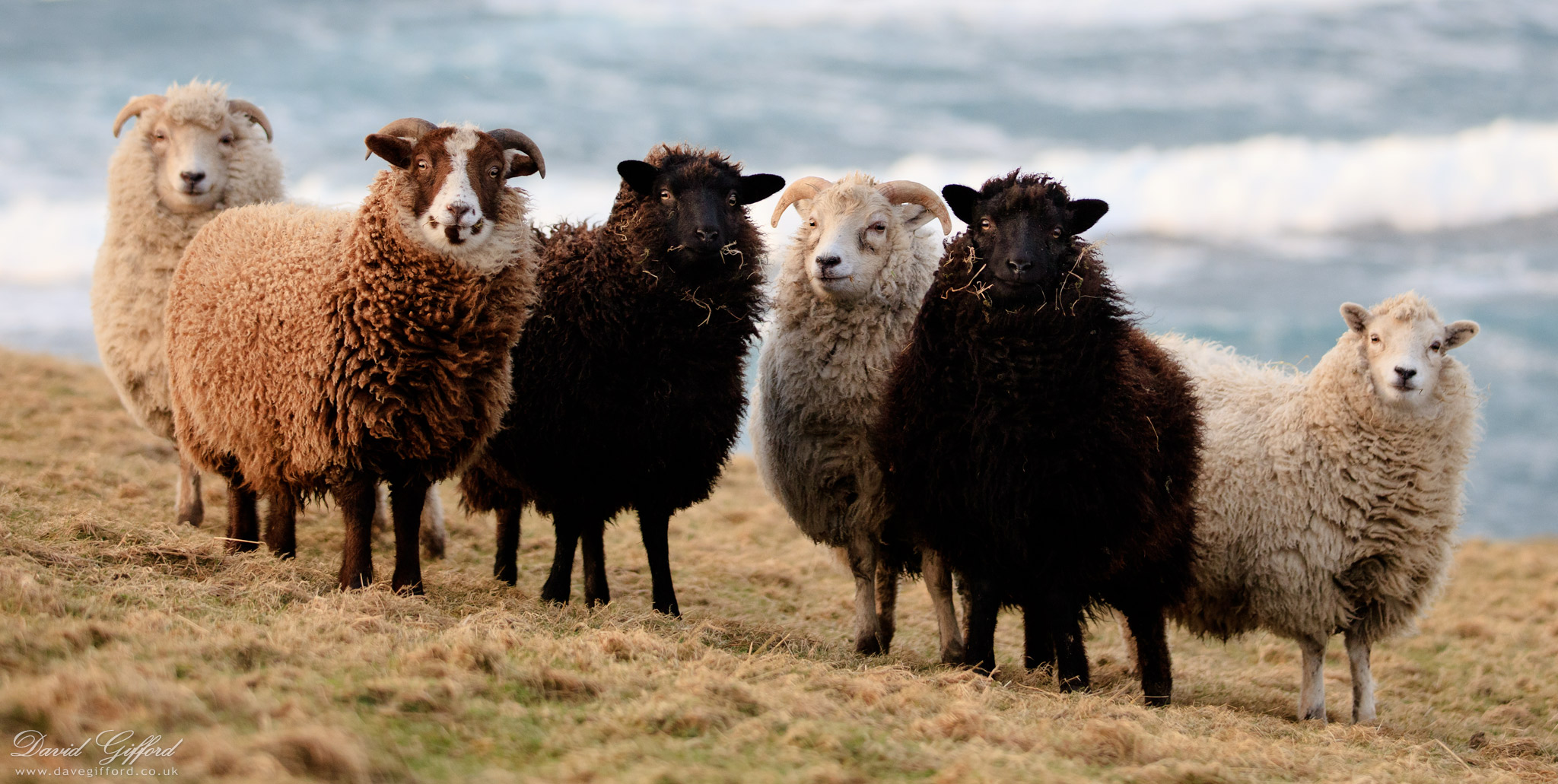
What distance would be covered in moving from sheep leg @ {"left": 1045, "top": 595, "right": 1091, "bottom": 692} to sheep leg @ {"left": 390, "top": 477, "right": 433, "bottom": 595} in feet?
11.9

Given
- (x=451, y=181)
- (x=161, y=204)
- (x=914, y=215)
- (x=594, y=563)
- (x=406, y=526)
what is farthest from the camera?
(x=161, y=204)

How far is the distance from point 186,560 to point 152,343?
2.78 meters

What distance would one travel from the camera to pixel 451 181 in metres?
6.44

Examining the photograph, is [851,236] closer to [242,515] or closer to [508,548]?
[508,548]

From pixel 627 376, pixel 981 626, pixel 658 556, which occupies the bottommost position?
pixel 981 626

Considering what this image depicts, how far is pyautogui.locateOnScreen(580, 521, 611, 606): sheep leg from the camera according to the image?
25.3 ft

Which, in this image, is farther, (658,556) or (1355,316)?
(1355,316)

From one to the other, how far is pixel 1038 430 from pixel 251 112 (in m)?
7.26

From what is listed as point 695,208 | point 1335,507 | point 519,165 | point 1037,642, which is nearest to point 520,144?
point 519,165

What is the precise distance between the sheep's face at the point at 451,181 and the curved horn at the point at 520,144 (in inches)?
7.1

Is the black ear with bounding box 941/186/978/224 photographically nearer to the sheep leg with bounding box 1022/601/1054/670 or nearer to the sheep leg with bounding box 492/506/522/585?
the sheep leg with bounding box 1022/601/1054/670

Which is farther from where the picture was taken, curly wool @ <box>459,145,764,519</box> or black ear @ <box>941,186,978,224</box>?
curly wool @ <box>459,145,764,519</box>

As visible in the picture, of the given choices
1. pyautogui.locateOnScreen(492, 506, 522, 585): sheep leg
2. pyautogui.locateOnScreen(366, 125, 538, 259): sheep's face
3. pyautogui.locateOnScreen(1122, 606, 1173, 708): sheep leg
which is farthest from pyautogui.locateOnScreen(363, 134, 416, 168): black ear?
pyautogui.locateOnScreen(1122, 606, 1173, 708): sheep leg

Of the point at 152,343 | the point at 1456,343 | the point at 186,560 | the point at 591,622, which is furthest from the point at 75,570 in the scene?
the point at 1456,343
